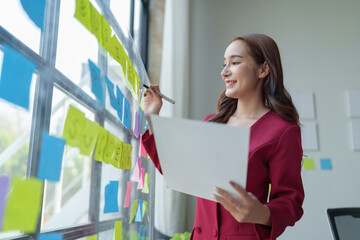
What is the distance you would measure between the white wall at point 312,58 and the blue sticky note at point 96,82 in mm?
2177

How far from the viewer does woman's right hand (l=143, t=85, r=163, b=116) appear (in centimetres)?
108

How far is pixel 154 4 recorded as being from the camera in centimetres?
280

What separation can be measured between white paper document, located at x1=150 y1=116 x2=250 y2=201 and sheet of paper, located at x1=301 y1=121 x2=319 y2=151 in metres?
2.24

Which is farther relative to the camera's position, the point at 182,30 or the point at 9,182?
the point at 182,30

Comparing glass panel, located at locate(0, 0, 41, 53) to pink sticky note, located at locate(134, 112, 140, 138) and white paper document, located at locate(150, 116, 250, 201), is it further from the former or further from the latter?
pink sticky note, located at locate(134, 112, 140, 138)

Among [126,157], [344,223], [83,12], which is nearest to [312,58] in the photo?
[344,223]

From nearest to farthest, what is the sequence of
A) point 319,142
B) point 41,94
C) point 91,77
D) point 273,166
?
point 41,94, point 91,77, point 273,166, point 319,142

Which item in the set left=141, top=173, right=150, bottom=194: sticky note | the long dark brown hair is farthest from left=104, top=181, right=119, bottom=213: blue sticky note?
the long dark brown hair

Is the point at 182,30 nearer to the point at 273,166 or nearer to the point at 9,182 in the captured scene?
the point at 273,166

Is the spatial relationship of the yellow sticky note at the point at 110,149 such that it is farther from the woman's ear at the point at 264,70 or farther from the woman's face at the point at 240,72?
the woman's ear at the point at 264,70

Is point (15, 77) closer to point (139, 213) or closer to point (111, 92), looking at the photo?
point (111, 92)

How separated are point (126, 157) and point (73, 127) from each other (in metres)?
0.37

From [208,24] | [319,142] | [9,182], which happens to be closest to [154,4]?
[208,24]

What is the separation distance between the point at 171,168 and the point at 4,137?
346 millimetres
